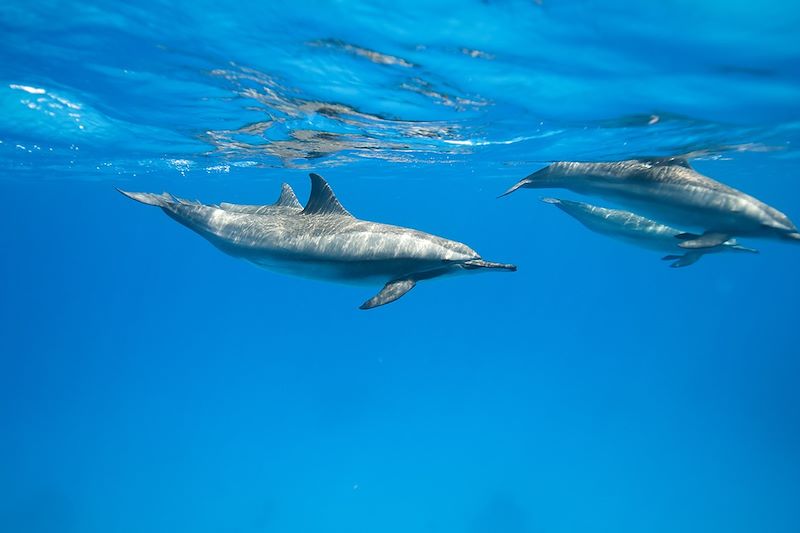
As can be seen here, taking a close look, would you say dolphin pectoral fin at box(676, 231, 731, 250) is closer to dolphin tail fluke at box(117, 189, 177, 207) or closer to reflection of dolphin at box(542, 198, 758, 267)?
reflection of dolphin at box(542, 198, 758, 267)

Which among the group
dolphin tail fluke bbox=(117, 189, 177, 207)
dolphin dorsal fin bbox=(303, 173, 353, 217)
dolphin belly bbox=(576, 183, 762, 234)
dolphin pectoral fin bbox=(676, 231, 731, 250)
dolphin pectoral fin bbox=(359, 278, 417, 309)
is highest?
dolphin belly bbox=(576, 183, 762, 234)

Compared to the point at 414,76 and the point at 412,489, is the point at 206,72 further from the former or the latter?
the point at 412,489

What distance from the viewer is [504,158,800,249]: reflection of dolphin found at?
26.3 feet

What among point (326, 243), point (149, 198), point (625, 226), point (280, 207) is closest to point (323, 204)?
point (326, 243)

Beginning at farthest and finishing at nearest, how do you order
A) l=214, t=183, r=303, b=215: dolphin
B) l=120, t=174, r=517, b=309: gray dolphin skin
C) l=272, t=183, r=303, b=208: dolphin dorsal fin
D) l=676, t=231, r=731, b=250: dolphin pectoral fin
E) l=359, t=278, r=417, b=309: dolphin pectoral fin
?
l=272, t=183, r=303, b=208: dolphin dorsal fin, l=214, t=183, r=303, b=215: dolphin, l=676, t=231, r=731, b=250: dolphin pectoral fin, l=120, t=174, r=517, b=309: gray dolphin skin, l=359, t=278, r=417, b=309: dolphin pectoral fin

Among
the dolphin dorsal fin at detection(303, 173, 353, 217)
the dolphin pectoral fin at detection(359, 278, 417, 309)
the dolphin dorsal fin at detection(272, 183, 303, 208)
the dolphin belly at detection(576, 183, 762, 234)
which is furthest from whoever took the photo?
the dolphin dorsal fin at detection(272, 183, 303, 208)

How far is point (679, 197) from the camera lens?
8.80 metres

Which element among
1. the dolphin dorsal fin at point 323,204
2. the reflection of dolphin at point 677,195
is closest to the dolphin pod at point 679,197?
the reflection of dolphin at point 677,195

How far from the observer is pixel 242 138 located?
1883 centimetres

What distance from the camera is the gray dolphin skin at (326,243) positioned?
7391 millimetres

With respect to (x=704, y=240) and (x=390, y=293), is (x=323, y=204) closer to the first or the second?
(x=390, y=293)

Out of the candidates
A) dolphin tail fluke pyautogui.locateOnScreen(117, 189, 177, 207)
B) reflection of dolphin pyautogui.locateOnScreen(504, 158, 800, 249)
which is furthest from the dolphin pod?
dolphin tail fluke pyautogui.locateOnScreen(117, 189, 177, 207)

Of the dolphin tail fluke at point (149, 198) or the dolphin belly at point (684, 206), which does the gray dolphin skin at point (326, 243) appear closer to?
the dolphin tail fluke at point (149, 198)

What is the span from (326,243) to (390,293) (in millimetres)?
1709
